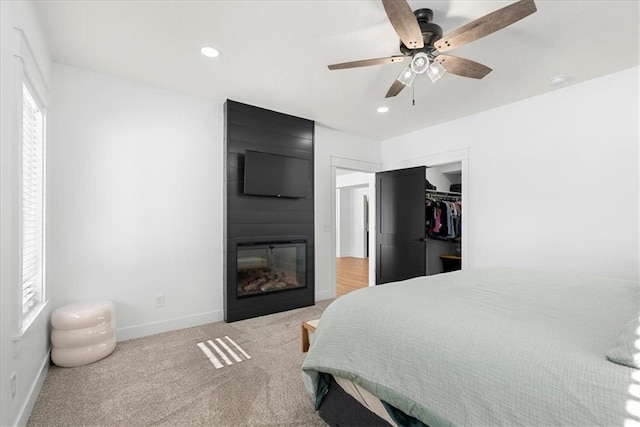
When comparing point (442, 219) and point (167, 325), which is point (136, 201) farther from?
point (442, 219)

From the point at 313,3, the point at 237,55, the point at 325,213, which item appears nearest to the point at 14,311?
the point at 237,55

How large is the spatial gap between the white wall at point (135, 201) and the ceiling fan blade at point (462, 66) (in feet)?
8.17

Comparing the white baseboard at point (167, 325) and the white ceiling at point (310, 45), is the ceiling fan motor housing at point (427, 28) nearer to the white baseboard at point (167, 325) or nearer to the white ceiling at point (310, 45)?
the white ceiling at point (310, 45)

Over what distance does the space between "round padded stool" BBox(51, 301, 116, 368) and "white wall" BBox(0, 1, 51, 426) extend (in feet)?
1.34

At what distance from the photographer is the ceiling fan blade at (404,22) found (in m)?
1.51

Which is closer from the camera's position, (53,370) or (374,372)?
(374,372)

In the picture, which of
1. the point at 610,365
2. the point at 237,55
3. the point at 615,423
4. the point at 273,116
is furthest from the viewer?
the point at 273,116

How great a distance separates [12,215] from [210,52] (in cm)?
174

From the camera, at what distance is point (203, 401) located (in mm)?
1903

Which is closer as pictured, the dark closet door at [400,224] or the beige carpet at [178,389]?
the beige carpet at [178,389]

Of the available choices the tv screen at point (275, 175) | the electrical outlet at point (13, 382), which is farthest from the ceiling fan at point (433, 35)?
the electrical outlet at point (13, 382)

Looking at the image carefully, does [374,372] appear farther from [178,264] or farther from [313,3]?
[178,264]

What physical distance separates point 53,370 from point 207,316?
1331 mm

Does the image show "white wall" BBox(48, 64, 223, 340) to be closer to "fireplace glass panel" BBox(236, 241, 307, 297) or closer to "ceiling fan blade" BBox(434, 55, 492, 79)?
"fireplace glass panel" BBox(236, 241, 307, 297)
